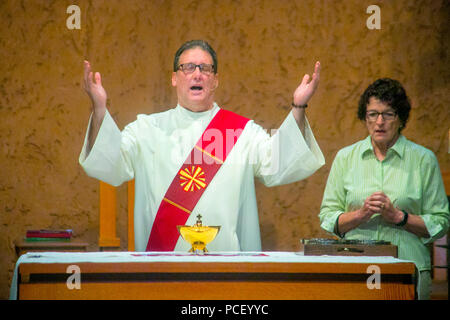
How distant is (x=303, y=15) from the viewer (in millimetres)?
4988

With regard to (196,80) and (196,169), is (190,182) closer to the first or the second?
(196,169)

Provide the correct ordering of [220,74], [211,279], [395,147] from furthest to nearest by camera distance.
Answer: [220,74] → [395,147] → [211,279]

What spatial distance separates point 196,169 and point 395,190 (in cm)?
→ 98

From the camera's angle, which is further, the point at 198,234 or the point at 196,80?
the point at 196,80

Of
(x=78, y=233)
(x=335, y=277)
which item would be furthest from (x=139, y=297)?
(x=78, y=233)

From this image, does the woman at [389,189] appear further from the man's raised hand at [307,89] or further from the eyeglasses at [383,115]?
the man's raised hand at [307,89]

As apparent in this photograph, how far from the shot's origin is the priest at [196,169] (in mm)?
3117

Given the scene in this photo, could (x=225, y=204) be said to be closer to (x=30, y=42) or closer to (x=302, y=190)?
(x=302, y=190)

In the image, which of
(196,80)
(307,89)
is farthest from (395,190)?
(196,80)

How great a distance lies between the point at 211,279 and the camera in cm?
217

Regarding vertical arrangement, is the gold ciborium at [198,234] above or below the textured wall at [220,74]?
below

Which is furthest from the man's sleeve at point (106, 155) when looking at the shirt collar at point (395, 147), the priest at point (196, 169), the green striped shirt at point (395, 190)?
the shirt collar at point (395, 147)

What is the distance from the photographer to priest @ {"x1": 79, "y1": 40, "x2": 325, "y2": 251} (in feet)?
10.2

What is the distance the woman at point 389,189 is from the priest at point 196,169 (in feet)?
1.26
